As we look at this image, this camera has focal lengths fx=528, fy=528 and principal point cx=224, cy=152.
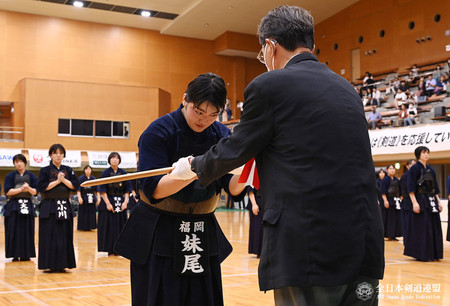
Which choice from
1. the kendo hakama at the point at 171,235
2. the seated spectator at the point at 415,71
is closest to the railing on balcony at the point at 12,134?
the seated spectator at the point at 415,71

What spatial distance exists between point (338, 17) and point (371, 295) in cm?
2973

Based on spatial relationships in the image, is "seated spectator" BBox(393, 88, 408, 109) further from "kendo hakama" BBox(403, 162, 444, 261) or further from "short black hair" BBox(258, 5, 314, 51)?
"short black hair" BBox(258, 5, 314, 51)

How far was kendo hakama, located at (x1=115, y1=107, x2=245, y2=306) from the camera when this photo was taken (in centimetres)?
288

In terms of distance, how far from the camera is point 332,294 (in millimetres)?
1990

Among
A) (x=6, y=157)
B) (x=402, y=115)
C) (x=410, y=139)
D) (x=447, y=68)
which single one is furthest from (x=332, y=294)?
(x=6, y=157)

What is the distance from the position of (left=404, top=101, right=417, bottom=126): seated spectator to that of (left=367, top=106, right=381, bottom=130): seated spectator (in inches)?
53.7

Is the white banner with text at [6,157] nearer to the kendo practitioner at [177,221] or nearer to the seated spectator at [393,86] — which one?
the seated spectator at [393,86]

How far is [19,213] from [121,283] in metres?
3.32

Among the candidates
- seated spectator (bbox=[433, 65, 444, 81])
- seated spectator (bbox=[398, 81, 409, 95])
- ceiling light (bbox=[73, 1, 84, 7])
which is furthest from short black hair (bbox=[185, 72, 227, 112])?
ceiling light (bbox=[73, 1, 84, 7])

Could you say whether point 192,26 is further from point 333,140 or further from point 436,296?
point 333,140

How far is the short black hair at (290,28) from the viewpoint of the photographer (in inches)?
86.0

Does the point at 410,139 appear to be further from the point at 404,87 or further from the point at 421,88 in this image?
the point at 404,87

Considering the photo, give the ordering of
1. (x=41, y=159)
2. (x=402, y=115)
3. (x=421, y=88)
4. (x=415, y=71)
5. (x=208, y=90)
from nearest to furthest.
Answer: (x=208, y=90), (x=402, y=115), (x=421, y=88), (x=415, y=71), (x=41, y=159)

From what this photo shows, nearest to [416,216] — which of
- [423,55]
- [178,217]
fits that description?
[178,217]
